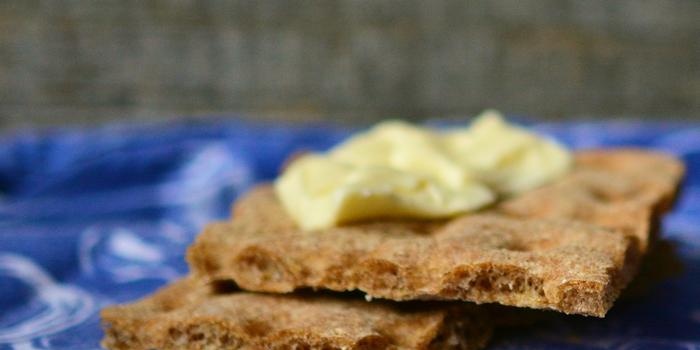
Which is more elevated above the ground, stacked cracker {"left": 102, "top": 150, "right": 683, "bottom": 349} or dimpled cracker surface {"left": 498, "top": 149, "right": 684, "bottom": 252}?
dimpled cracker surface {"left": 498, "top": 149, "right": 684, "bottom": 252}

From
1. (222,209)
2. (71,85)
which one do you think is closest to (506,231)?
(222,209)

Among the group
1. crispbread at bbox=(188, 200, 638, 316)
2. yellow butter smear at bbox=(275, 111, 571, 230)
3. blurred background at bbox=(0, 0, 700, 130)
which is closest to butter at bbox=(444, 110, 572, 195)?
yellow butter smear at bbox=(275, 111, 571, 230)

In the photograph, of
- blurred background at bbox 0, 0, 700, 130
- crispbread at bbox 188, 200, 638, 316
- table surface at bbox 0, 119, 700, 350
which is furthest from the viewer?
blurred background at bbox 0, 0, 700, 130

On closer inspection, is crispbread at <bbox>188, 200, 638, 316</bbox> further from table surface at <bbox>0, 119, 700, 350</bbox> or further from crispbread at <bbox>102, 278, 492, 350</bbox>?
table surface at <bbox>0, 119, 700, 350</bbox>

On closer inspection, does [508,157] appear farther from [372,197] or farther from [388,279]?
[388,279]

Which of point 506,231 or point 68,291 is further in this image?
point 68,291

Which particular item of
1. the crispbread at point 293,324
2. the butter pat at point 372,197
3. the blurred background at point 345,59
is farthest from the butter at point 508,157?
the blurred background at point 345,59

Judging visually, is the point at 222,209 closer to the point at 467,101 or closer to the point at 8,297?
the point at 8,297

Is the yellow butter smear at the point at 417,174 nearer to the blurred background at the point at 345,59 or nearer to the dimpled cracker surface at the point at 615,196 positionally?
the dimpled cracker surface at the point at 615,196
